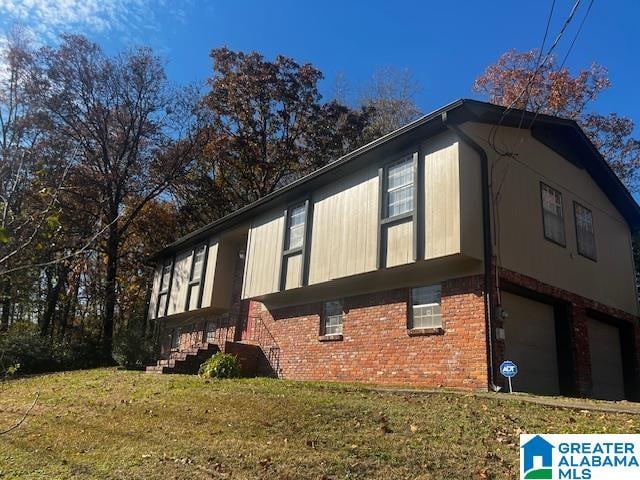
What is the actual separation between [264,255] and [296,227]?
159 cm

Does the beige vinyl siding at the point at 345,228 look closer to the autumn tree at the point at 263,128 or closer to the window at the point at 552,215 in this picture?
the window at the point at 552,215

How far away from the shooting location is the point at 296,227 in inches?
605

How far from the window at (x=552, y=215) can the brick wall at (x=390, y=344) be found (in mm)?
3447

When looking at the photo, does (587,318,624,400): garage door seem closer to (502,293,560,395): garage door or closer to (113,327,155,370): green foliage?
(502,293,560,395): garage door

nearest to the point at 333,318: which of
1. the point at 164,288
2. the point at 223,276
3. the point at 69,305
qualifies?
the point at 223,276

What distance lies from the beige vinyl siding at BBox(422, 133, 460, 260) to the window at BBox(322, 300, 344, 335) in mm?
4015

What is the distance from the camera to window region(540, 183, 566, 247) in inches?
512

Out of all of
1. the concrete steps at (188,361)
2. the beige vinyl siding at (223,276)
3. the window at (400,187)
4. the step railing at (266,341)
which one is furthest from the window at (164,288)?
the window at (400,187)

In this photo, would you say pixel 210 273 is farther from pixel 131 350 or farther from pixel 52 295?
pixel 52 295

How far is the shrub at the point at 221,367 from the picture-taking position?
46.6 feet

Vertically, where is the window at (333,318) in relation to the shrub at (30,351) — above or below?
above

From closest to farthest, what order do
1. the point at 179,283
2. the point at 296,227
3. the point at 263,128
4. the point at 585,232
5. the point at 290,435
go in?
the point at 290,435, the point at 585,232, the point at 296,227, the point at 179,283, the point at 263,128

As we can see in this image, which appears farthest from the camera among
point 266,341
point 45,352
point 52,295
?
point 52,295

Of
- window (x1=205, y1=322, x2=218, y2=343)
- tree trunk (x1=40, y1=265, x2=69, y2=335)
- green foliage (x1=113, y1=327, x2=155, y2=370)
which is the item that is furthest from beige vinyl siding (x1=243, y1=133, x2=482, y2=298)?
tree trunk (x1=40, y1=265, x2=69, y2=335)
